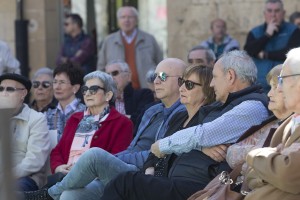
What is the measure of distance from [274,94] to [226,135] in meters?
0.60

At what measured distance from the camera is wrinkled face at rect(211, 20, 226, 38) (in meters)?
12.3

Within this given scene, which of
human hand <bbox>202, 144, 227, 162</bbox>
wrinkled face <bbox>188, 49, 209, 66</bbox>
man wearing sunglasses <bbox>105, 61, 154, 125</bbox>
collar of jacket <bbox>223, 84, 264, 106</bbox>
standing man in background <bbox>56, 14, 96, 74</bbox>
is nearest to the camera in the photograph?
human hand <bbox>202, 144, 227, 162</bbox>

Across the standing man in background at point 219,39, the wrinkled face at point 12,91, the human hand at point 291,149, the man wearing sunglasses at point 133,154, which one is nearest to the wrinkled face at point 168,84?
the man wearing sunglasses at point 133,154

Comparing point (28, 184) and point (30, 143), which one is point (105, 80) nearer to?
point (30, 143)

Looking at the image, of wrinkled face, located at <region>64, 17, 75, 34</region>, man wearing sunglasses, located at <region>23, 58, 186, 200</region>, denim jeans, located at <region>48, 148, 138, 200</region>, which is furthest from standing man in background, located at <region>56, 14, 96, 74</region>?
denim jeans, located at <region>48, 148, 138, 200</region>

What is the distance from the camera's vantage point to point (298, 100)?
6.26 m

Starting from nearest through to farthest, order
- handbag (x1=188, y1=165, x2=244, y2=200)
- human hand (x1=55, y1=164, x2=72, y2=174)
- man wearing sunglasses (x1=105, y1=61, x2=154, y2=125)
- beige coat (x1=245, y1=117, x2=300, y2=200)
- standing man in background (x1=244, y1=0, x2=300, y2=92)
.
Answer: beige coat (x1=245, y1=117, x2=300, y2=200), handbag (x1=188, y1=165, x2=244, y2=200), human hand (x1=55, y1=164, x2=72, y2=174), man wearing sunglasses (x1=105, y1=61, x2=154, y2=125), standing man in background (x1=244, y1=0, x2=300, y2=92)

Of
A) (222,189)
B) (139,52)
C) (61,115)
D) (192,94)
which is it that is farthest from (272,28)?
(222,189)

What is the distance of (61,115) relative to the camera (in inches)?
390

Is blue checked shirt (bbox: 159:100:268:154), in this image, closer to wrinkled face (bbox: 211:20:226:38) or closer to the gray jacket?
wrinkled face (bbox: 211:20:226:38)

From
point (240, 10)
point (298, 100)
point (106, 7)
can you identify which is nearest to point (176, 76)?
point (298, 100)

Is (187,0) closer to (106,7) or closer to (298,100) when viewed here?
(106,7)

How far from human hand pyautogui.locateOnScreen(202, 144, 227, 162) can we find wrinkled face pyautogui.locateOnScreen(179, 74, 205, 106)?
67 cm

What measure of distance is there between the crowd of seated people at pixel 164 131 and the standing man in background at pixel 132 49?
6.54 feet
